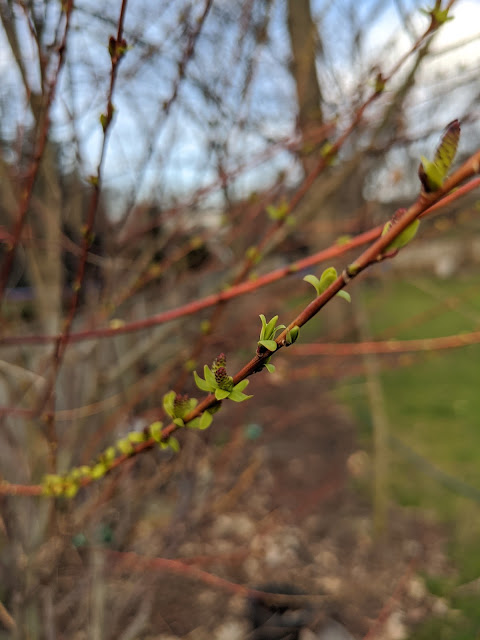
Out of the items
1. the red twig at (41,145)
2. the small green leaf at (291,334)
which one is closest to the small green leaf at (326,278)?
the small green leaf at (291,334)

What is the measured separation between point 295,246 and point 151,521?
7.83 ft

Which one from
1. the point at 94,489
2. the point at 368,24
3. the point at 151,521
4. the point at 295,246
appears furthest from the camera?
the point at 151,521

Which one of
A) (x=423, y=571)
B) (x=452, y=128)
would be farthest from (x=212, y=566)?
(x=452, y=128)

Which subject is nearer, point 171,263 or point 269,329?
point 269,329

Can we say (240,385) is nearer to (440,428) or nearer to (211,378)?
(211,378)

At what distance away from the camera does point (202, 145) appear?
231cm

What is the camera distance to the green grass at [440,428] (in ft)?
8.50

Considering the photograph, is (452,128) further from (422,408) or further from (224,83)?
(422,408)

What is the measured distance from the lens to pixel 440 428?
583 centimetres

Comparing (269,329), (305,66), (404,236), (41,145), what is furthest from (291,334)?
(305,66)

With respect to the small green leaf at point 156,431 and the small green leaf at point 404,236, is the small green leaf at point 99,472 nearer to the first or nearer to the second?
the small green leaf at point 156,431

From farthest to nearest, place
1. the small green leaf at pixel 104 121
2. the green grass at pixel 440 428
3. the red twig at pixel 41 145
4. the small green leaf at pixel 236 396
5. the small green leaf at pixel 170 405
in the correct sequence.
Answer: the green grass at pixel 440 428
the red twig at pixel 41 145
the small green leaf at pixel 104 121
the small green leaf at pixel 170 405
the small green leaf at pixel 236 396

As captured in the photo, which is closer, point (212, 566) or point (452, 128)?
point (452, 128)

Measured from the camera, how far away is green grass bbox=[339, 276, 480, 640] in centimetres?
259
